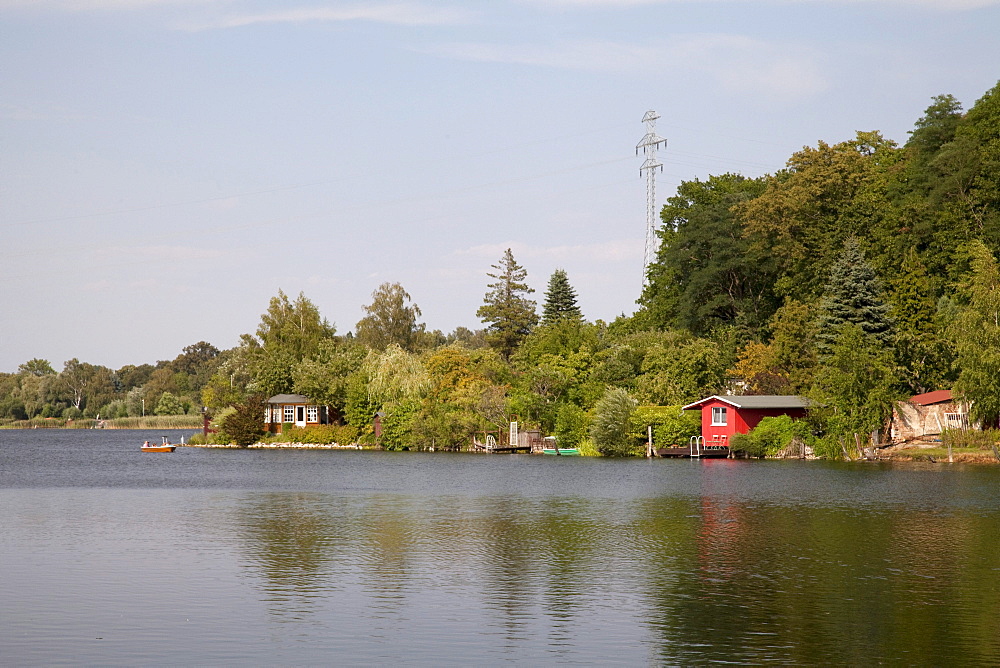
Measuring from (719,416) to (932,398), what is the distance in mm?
13427

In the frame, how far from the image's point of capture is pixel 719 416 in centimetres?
7169

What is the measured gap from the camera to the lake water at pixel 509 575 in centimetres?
1708

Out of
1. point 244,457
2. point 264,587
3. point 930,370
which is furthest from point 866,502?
point 244,457

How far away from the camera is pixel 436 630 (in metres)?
18.4

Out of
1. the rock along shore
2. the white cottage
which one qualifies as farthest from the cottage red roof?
the white cottage

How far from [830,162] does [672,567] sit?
64.6 meters

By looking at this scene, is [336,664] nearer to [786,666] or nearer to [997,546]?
[786,666]

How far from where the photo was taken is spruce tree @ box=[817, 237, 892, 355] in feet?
229

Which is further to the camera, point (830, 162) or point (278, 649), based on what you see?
point (830, 162)

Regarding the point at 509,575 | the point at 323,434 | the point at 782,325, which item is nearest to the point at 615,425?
the point at 782,325

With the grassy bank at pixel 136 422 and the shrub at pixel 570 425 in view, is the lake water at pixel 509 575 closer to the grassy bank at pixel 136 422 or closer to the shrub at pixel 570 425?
the shrub at pixel 570 425

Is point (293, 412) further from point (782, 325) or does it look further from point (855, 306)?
point (855, 306)

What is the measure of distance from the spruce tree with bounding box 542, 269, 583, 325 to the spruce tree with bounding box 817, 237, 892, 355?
5377 cm

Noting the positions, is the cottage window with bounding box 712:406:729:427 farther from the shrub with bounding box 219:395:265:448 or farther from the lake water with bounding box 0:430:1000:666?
the shrub with bounding box 219:395:265:448
